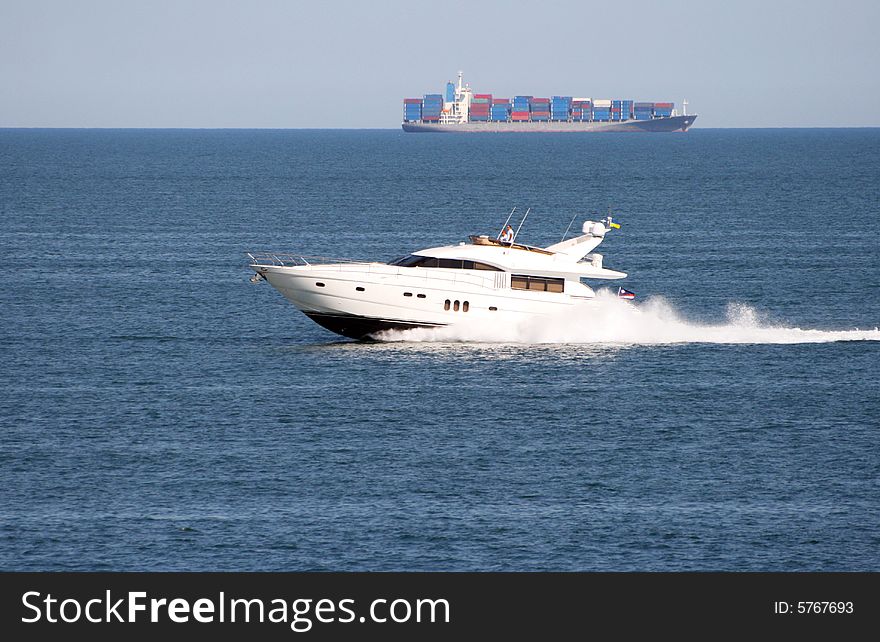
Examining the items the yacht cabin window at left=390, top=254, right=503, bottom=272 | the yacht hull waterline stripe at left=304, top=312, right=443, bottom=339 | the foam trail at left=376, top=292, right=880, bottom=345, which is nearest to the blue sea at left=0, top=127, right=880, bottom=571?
the foam trail at left=376, top=292, right=880, bottom=345

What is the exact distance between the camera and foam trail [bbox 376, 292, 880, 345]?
2053 inches

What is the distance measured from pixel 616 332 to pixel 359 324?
10.5 m

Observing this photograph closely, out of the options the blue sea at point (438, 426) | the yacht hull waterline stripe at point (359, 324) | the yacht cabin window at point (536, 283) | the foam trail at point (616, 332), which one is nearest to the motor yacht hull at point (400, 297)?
the yacht hull waterline stripe at point (359, 324)

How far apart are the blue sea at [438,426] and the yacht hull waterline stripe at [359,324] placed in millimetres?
592

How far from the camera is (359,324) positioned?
51656 mm

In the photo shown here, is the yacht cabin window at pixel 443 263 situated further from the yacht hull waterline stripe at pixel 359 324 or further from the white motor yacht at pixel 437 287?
the yacht hull waterline stripe at pixel 359 324

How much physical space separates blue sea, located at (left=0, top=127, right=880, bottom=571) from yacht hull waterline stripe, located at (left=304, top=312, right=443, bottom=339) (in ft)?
1.94

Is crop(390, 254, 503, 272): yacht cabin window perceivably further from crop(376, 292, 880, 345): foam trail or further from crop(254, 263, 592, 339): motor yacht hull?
crop(376, 292, 880, 345): foam trail

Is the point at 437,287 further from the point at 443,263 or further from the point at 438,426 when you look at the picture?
the point at 438,426

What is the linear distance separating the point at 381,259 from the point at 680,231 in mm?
30421
